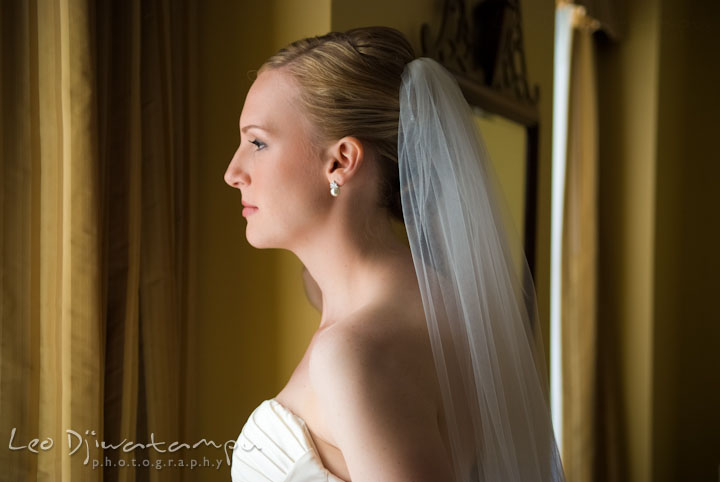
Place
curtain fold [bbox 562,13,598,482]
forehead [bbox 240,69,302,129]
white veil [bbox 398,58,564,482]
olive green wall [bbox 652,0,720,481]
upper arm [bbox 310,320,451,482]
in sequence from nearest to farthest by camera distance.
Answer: upper arm [bbox 310,320,451,482] → white veil [bbox 398,58,564,482] → forehead [bbox 240,69,302,129] → curtain fold [bbox 562,13,598,482] → olive green wall [bbox 652,0,720,481]

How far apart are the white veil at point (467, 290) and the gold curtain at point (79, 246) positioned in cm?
60

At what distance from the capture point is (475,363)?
1015mm

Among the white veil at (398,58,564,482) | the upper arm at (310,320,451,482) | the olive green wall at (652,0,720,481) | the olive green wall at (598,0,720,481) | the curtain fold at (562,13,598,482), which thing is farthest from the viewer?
the olive green wall at (652,0,720,481)

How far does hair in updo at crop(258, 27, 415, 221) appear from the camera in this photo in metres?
1.09

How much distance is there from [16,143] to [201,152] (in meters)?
0.50

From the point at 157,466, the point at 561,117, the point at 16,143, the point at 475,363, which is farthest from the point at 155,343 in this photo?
the point at 561,117

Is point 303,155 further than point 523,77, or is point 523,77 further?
point 523,77

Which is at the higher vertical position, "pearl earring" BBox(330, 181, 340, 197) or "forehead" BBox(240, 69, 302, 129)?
"forehead" BBox(240, 69, 302, 129)

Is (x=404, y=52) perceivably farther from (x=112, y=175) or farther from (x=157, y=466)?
(x=157, y=466)

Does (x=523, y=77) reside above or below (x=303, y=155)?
above

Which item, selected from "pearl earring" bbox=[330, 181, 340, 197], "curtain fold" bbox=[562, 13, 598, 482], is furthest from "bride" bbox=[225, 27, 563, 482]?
"curtain fold" bbox=[562, 13, 598, 482]

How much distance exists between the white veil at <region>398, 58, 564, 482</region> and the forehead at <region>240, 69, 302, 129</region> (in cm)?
19

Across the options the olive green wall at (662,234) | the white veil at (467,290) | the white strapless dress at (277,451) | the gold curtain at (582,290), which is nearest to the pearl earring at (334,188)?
the white veil at (467,290)

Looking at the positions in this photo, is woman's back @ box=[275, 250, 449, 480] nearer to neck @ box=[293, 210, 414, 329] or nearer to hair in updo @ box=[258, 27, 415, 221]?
neck @ box=[293, 210, 414, 329]
